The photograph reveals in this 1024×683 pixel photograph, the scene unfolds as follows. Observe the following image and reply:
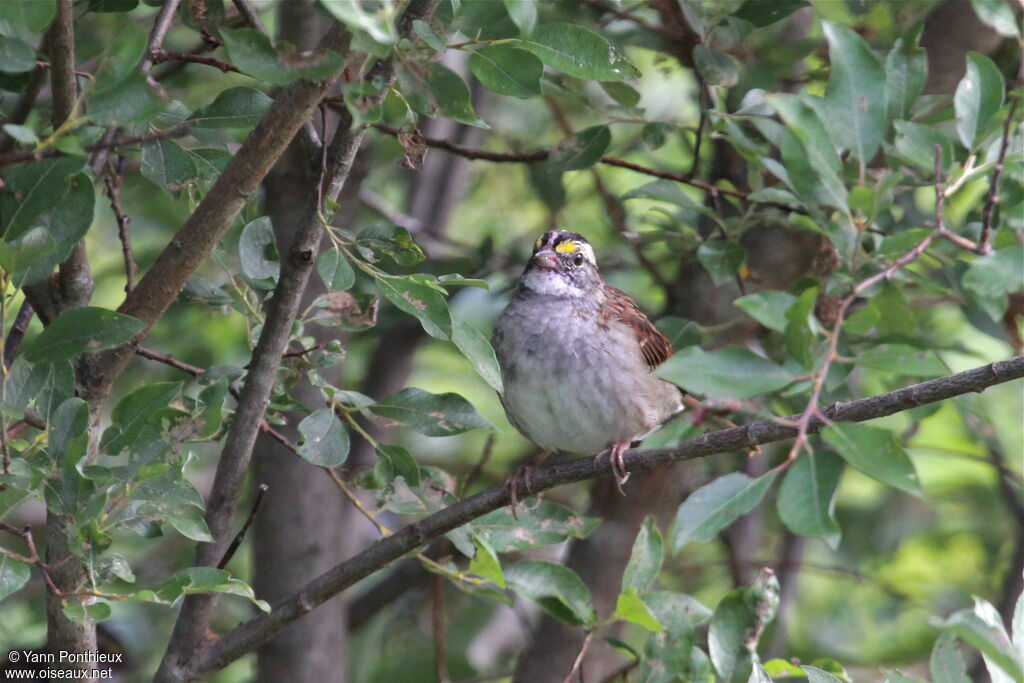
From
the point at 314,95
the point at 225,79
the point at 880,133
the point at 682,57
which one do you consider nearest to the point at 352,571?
the point at 314,95

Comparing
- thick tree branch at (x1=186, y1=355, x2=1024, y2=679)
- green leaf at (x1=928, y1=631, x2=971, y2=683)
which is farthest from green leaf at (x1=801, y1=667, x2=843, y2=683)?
thick tree branch at (x1=186, y1=355, x2=1024, y2=679)

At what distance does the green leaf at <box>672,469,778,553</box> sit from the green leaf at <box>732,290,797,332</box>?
28cm

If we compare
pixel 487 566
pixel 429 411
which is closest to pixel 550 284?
pixel 429 411

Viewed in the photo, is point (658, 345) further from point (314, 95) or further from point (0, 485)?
A: point (0, 485)

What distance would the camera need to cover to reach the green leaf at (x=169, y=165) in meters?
2.76

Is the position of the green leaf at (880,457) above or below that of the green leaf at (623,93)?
above

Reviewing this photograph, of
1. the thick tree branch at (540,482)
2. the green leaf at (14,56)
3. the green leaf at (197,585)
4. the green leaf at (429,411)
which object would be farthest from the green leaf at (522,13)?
the green leaf at (197,585)

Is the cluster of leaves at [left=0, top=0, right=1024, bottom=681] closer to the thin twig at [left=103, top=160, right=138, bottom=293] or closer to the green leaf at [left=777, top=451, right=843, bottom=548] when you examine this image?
the green leaf at [left=777, top=451, right=843, bottom=548]

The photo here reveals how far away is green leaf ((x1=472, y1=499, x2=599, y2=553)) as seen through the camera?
9.91ft

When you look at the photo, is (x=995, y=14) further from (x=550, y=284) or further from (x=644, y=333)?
(x=550, y=284)

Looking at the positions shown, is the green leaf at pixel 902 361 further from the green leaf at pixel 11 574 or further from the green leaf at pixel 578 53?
the green leaf at pixel 11 574

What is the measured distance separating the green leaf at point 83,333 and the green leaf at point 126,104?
1.45 ft

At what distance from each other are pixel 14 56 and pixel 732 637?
6.59ft

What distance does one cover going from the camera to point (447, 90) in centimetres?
221
